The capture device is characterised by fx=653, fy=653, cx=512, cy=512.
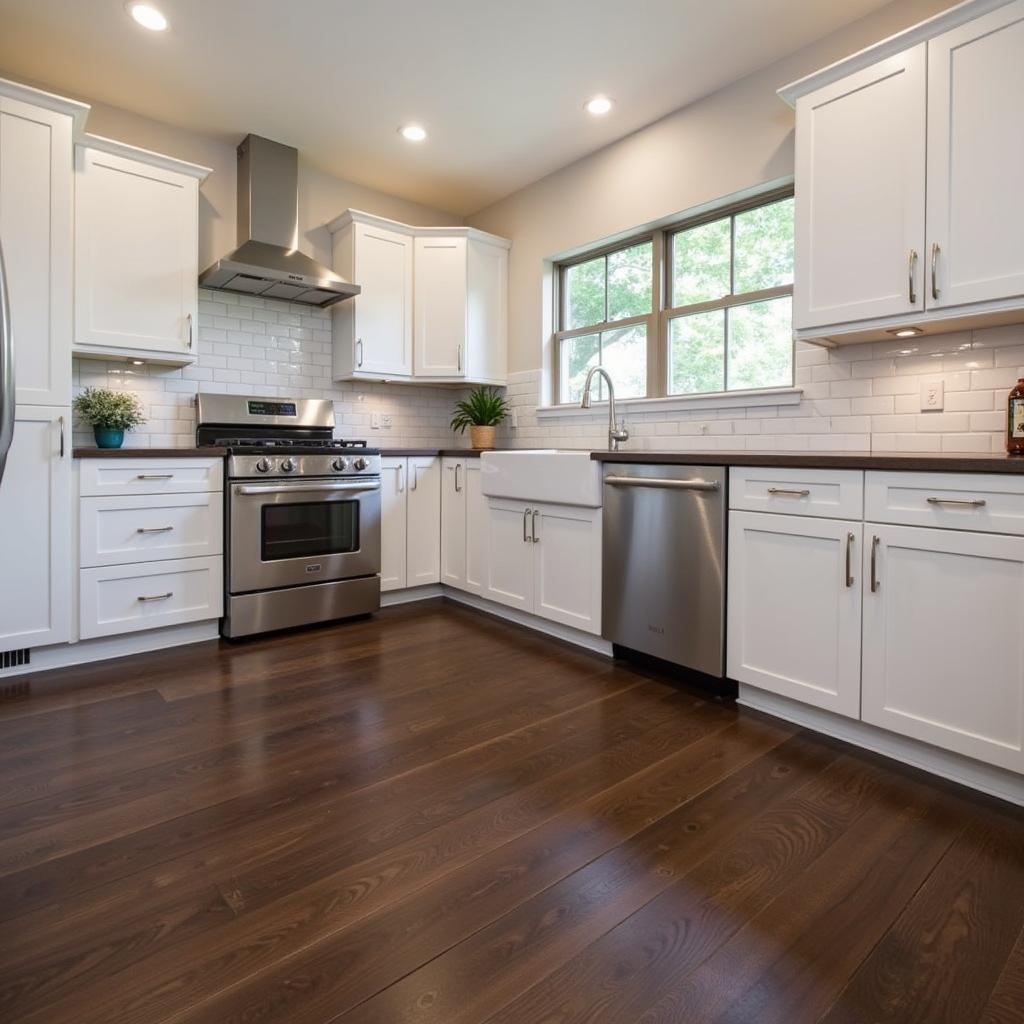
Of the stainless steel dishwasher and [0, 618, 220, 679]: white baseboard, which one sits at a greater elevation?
the stainless steel dishwasher

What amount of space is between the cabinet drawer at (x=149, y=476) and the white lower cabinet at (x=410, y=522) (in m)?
0.97

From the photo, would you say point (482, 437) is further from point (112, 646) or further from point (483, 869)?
point (483, 869)

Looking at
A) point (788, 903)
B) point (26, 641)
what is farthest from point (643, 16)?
point (26, 641)

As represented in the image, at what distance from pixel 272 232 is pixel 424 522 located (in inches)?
73.1

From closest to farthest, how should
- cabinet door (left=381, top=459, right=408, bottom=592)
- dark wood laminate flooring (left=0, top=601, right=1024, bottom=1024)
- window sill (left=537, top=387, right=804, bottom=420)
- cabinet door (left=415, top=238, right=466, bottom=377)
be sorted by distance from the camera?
dark wood laminate flooring (left=0, top=601, right=1024, bottom=1024), window sill (left=537, top=387, right=804, bottom=420), cabinet door (left=381, top=459, right=408, bottom=592), cabinet door (left=415, top=238, right=466, bottom=377)

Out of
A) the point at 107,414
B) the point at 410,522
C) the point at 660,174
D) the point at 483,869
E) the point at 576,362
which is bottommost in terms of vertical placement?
the point at 483,869

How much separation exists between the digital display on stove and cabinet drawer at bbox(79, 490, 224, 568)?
784 mm

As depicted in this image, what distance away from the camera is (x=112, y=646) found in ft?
9.62

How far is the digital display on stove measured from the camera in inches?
147

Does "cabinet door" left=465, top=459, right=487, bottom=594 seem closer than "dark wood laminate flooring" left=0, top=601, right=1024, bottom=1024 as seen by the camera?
No

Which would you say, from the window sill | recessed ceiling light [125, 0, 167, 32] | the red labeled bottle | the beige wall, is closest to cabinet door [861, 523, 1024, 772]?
the red labeled bottle

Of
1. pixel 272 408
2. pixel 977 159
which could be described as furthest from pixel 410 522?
pixel 977 159

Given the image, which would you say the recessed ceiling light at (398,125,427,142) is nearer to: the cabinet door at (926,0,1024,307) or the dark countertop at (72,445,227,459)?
the dark countertop at (72,445,227,459)

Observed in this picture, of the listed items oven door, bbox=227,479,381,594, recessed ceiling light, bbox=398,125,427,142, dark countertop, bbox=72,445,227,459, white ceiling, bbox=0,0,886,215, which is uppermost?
recessed ceiling light, bbox=398,125,427,142
